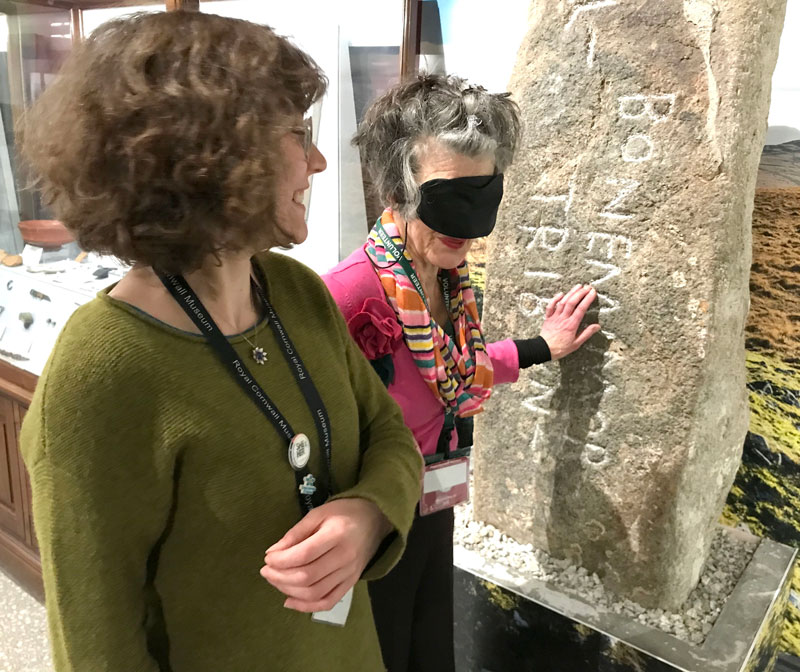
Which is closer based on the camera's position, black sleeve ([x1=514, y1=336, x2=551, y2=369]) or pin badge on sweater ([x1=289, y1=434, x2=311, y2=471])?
pin badge on sweater ([x1=289, y1=434, x2=311, y2=471])

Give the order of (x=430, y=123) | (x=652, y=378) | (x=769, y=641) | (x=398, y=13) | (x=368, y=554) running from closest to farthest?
(x=368, y=554), (x=430, y=123), (x=652, y=378), (x=769, y=641), (x=398, y=13)

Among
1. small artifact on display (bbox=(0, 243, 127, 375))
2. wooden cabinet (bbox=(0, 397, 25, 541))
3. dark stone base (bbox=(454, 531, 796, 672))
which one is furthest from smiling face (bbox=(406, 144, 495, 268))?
wooden cabinet (bbox=(0, 397, 25, 541))

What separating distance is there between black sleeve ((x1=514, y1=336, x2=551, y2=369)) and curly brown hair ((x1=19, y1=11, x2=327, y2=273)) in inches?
42.1

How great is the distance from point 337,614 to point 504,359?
A: 0.91 meters

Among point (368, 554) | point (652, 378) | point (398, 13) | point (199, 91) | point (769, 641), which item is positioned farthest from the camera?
point (398, 13)

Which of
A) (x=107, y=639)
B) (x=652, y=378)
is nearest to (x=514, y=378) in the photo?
(x=652, y=378)

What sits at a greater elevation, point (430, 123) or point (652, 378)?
point (430, 123)

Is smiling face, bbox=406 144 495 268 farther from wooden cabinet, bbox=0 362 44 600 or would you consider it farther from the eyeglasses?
wooden cabinet, bbox=0 362 44 600

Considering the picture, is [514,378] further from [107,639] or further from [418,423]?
[107,639]

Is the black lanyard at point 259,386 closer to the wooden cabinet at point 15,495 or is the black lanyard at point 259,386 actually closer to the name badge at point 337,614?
the name badge at point 337,614

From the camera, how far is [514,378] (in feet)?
5.82

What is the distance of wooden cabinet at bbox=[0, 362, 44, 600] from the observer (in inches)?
93.4

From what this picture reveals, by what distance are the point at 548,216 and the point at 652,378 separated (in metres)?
0.50

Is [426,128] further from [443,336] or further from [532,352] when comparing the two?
[532,352]
